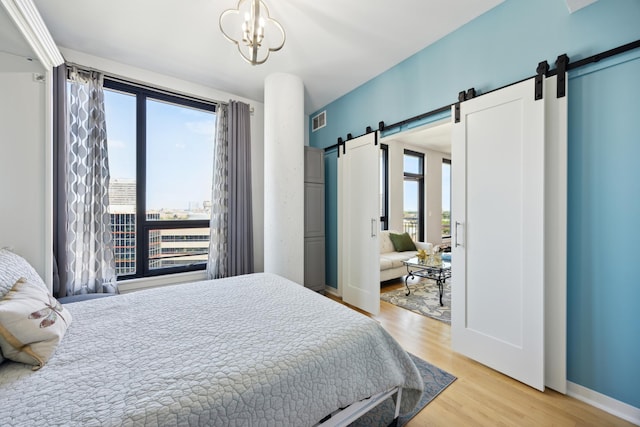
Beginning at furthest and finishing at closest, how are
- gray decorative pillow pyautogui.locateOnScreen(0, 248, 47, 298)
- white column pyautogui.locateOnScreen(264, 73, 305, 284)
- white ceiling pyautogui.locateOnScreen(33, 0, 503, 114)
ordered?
white column pyautogui.locateOnScreen(264, 73, 305, 284)
white ceiling pyautogui.locateOnScreen(33, 0, 503, 114)
gray decorative pillow pyautogui.locateOnScreen(0, 248, 47, 298)

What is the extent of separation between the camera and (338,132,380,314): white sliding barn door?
9.84 feet

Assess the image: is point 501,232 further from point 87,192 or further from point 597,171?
point 87,192

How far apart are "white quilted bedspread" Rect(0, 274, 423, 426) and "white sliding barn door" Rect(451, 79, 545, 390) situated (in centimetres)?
97

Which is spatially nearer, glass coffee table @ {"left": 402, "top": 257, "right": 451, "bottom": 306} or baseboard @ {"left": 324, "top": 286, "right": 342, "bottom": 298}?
glass coffee table @ {"left": 402, "top": 257, "right": 451, "bottom": 306}

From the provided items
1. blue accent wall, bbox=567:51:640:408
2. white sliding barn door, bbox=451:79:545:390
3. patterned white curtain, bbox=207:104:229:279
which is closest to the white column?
patterned white curtain, bbox=207:104:229:279

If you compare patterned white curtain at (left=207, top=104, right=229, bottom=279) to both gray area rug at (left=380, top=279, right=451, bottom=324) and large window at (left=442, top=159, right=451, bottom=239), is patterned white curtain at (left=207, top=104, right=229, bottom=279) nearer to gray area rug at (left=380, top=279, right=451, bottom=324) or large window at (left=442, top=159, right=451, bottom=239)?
gray area rug at (left=380, top=279, right=451, bottom=324)

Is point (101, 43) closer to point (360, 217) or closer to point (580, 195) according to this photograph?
point (360, 217)

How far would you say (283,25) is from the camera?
2189mm

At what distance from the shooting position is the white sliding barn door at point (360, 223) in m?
3.00

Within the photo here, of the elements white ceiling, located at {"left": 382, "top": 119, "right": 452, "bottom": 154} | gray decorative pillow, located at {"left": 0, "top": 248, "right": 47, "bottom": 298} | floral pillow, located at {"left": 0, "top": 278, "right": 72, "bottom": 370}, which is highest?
white ceiling, located at {"left": 382, "top": 119, "right": 452, "bottom": 154}

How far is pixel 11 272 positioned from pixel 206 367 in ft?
3.65

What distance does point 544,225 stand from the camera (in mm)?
1691

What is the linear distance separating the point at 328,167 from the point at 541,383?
3061mm

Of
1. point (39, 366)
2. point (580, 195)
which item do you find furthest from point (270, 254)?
point (580, 195)
